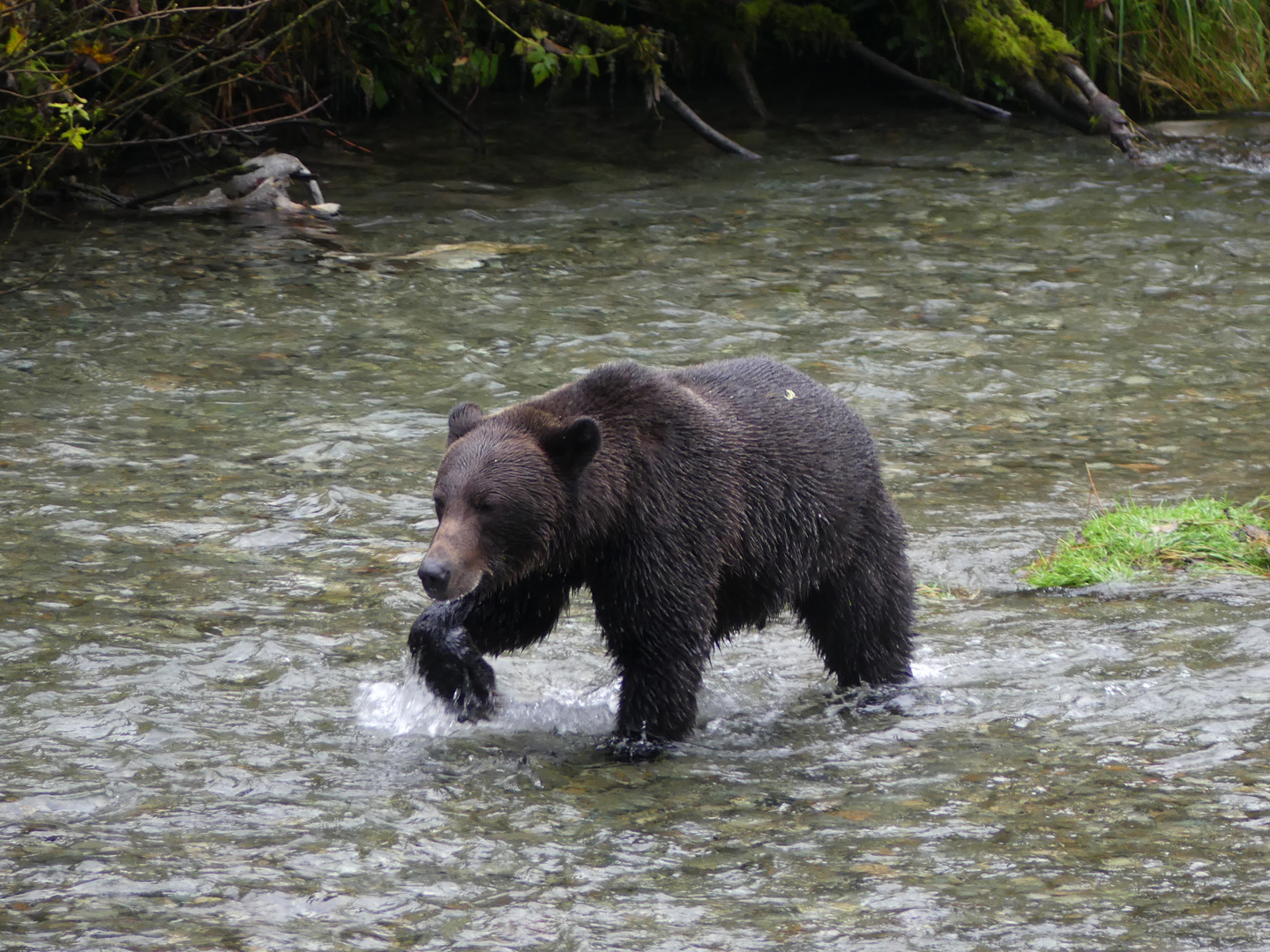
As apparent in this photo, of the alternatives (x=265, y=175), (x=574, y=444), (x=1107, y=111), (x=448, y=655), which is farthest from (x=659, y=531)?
(x=1107, y=111)

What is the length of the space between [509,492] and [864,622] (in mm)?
1567

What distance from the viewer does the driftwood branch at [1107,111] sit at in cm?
1434

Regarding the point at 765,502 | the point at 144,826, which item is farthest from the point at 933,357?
the point at 144,826

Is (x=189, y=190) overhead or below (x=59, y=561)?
overhead

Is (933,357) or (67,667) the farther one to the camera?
(933,357)

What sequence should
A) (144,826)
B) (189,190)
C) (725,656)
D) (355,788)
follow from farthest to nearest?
1. (189,190)
2. (725,656)
3. (355,788)
4. (144,826)

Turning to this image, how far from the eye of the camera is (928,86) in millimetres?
15781

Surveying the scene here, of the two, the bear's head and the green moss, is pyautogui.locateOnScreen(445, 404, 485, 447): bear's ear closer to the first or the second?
the bear's head

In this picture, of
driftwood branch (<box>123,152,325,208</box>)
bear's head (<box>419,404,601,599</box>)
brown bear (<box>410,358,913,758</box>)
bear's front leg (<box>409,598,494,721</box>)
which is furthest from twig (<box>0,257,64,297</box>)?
bear's head (<box>419,404,601,599</box>)

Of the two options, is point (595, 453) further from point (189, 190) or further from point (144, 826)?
point (189, 190)

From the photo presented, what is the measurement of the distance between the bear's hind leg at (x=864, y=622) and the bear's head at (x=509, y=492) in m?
1.23

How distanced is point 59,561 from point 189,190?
7.87 meters

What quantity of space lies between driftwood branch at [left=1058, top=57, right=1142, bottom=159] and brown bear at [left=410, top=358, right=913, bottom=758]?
400 inches

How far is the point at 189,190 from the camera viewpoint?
1341 cm
